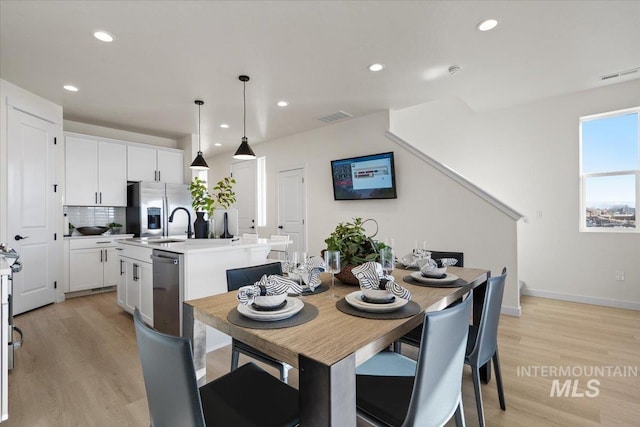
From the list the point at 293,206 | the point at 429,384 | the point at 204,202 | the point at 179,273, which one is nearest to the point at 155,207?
the point at 293,206

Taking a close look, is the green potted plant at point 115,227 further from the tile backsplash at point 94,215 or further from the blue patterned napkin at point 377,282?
the blue patterned napkin at point 377,282

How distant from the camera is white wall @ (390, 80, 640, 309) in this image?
3729mm

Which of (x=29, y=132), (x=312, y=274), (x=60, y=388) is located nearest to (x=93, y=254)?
(x=29, y=132)

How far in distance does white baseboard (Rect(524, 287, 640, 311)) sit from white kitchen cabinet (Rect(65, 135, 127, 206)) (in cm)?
645

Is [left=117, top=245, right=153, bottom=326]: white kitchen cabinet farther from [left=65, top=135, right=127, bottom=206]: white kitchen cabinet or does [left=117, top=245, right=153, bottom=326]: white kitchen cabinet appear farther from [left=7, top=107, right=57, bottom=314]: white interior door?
[left=65, top=135, right=127, bottom=206]: white kitchen cabinet

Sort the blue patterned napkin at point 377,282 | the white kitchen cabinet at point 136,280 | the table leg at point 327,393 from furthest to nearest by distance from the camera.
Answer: the white kitchen cabinet at point 136,280, the blue patterned napkin at point 377,282, the table leg at point 327,393

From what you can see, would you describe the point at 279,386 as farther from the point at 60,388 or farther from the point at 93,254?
the point at 93,254

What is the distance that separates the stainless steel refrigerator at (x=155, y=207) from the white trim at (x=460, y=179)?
11.4ft

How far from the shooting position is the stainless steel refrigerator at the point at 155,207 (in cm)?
493

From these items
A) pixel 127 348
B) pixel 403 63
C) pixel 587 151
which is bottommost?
pixel 127 348

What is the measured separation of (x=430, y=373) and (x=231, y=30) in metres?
2.65

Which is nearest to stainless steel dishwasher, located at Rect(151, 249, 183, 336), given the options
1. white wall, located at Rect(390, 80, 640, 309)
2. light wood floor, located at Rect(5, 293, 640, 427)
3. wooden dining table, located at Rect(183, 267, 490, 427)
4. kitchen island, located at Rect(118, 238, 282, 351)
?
kitchen island, located at Rect(118, 238, 282, 351)

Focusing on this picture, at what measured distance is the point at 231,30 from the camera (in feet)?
7.98

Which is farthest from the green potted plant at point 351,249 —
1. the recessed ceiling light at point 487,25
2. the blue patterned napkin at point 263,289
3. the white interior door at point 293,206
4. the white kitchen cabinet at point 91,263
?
the white kitchen cabinet at point 91,263
